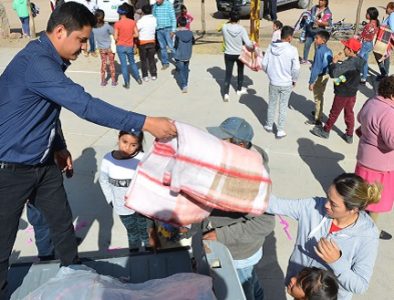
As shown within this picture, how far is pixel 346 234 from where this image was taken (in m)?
2.58

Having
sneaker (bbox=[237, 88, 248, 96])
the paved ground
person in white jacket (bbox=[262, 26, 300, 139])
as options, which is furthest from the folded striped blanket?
sneaker (bbox=[237, 88, 248, 96])

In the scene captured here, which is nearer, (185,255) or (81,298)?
(81,298)

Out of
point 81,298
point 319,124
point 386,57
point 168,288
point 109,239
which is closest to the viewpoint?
point 81,298

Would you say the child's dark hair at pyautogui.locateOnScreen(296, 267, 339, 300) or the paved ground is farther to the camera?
the paved ground

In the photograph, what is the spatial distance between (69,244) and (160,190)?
4.88 ft

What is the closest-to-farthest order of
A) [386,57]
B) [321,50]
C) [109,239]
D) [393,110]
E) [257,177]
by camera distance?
[257,177], [393,110], [109,239], [321,50], [386,57]

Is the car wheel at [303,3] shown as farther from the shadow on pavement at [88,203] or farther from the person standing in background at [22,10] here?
the shadow on pavement at [88,203]

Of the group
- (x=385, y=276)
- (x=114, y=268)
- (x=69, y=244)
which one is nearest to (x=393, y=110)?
(x=385, y=276)

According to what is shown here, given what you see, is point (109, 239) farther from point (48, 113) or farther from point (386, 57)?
point (386, 57)

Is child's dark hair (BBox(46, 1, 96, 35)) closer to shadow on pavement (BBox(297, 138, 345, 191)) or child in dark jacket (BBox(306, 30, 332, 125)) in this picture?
shadow on pavement (BBox(297, 138, 345, 191))

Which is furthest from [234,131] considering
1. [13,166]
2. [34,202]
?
[34,202]

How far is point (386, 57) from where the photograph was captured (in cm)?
877

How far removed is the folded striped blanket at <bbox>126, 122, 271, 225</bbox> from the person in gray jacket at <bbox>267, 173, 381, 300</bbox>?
474 millimetres

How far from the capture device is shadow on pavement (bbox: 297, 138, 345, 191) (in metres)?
5.72
